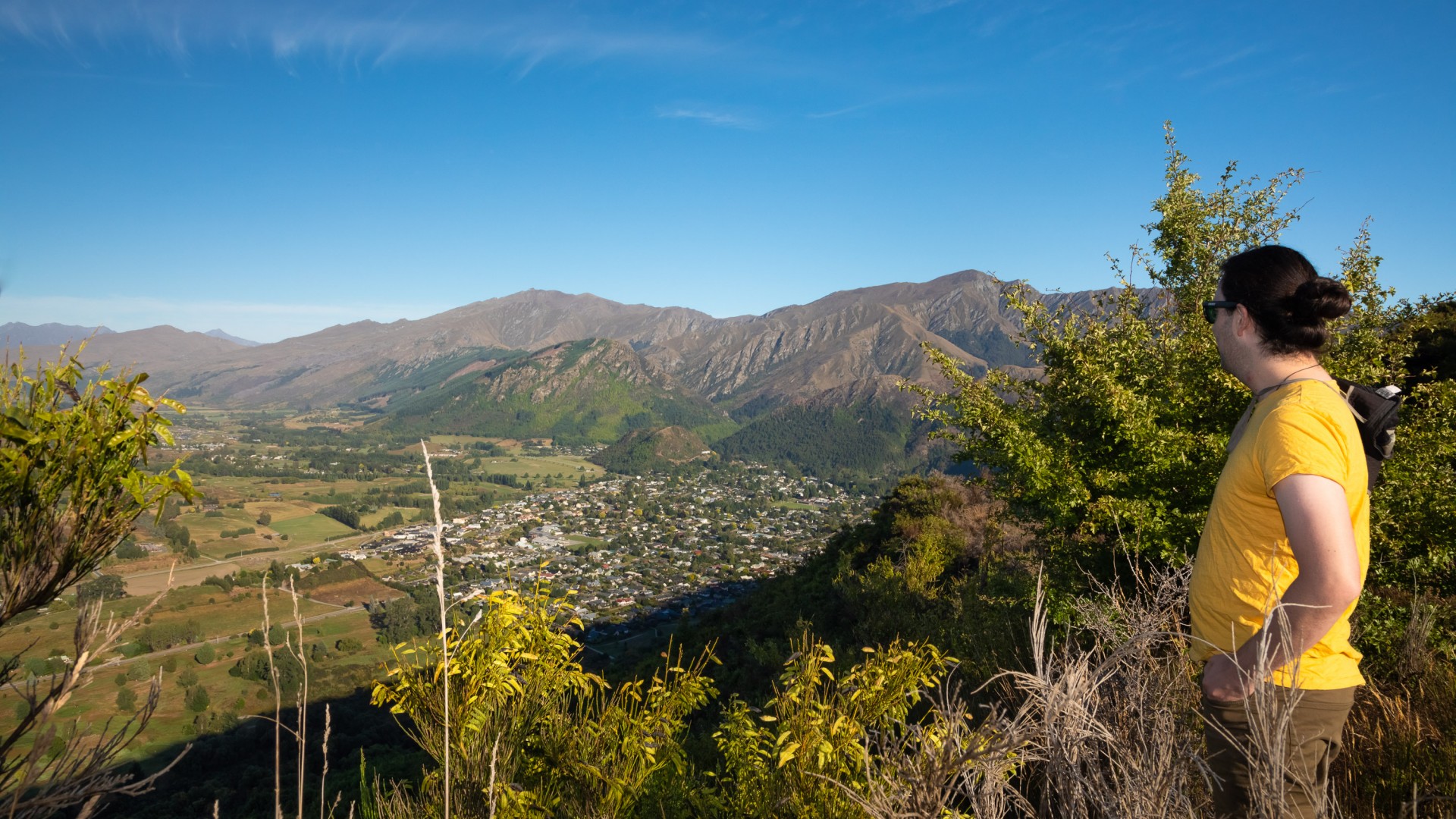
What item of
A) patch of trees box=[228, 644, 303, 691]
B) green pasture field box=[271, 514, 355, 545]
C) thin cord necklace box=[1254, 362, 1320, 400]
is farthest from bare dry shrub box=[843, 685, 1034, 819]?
green pasture field box=[271, 514, 355, 545]

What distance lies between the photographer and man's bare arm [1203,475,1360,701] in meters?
1.50

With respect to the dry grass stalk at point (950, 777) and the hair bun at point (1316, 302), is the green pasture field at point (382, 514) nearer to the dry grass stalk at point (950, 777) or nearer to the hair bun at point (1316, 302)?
the dry grass stalk at point (950, 777)

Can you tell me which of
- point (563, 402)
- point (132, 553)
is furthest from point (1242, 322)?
point (563, 402)

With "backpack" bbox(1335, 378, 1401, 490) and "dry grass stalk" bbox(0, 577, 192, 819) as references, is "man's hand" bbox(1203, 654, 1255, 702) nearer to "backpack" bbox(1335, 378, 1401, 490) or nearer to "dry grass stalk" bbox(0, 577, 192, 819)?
"backpack" bbox(1335, 378, 1401, 490)

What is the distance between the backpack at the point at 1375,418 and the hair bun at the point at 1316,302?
0.73ft

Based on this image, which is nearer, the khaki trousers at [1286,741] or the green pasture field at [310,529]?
the khaki trousers at [1286,741]

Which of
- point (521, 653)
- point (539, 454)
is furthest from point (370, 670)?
point (539, 454)

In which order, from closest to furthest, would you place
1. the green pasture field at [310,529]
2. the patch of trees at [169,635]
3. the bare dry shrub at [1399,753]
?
the bare dry shrub at [1399,753]
the patch of trees at [169,635]
the green pasture field at [310,529]

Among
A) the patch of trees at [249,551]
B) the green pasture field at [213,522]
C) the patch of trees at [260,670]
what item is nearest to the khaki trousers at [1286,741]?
the patch of trees at [260,670]

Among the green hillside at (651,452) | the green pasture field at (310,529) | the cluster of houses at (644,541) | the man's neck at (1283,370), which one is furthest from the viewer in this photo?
the green hillside at (651,452)

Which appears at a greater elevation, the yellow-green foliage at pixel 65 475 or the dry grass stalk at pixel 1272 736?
the yellow-green foliage at pixel 65 475

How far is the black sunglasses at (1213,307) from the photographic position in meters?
1.90

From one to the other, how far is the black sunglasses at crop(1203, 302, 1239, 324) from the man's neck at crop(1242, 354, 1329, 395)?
0.17m

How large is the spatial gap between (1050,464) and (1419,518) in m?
3.06
